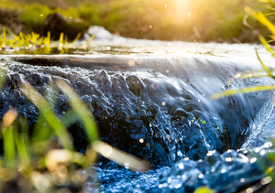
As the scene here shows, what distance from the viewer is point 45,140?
1168mm

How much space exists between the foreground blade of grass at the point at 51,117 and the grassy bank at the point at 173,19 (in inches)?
265

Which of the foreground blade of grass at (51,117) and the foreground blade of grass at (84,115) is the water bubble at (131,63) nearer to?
the foreground blade of grass at (84,115)

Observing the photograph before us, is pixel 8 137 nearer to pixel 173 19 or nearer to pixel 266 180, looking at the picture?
pixel 266 180

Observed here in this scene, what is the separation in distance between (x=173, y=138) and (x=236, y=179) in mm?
510

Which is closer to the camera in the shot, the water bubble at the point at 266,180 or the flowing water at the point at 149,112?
the water bubble at the point at 266,180

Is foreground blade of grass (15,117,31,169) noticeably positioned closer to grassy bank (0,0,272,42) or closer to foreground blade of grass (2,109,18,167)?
foreground blade of grass (2,109,18,167)

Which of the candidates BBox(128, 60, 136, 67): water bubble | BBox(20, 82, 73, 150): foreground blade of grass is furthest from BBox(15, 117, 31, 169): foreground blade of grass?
BBox(128, 60, 136, 67): water bubble

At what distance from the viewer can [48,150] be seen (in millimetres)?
1150

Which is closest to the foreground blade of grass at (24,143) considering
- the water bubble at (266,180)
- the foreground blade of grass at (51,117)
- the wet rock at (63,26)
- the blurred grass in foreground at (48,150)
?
the blurred grass in foreground at (48,150)

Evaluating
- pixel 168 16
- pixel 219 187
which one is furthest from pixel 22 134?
pixel 168 16

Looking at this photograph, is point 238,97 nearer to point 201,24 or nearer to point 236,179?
point 236,179

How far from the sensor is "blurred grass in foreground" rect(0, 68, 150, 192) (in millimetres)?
983

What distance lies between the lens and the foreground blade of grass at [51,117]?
3.90 feet

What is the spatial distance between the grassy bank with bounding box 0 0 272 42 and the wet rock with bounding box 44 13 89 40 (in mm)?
1889
